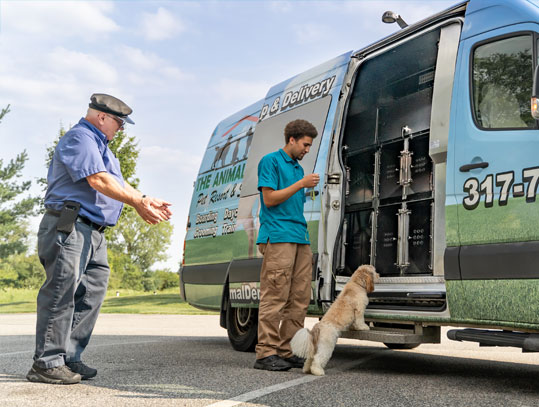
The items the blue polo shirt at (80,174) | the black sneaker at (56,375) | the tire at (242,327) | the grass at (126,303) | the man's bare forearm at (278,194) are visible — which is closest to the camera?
the black sneaker at (56,375)

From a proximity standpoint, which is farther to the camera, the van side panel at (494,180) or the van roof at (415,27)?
the van roof at (415,27)

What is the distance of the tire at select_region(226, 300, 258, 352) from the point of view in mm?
6852

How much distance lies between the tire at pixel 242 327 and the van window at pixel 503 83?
346cm

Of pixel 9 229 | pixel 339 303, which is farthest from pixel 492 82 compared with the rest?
pixel 9 229

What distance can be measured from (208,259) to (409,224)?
9.26 ft

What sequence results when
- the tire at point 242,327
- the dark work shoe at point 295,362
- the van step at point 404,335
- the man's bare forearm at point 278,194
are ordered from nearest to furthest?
the van step at point 404,335, the man's bare forearm at point 278,194, the dark work shoe at point 295,362, the tire at point 242,327

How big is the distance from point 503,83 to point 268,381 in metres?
2.68

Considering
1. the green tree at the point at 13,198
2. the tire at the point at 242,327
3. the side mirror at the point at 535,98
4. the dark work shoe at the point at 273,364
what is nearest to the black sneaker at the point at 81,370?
the dark work shoe at the point at 273,364

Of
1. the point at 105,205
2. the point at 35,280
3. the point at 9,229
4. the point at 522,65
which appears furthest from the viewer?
the point at 35,280

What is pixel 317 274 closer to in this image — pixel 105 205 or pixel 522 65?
pixel 105 205

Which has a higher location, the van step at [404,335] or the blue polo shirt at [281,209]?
the blue polo shirt at [281,209]

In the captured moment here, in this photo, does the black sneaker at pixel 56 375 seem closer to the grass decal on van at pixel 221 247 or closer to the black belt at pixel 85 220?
the black belt at pixel 85 220

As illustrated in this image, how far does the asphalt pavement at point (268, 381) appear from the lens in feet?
12.5

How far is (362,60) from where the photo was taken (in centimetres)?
596
